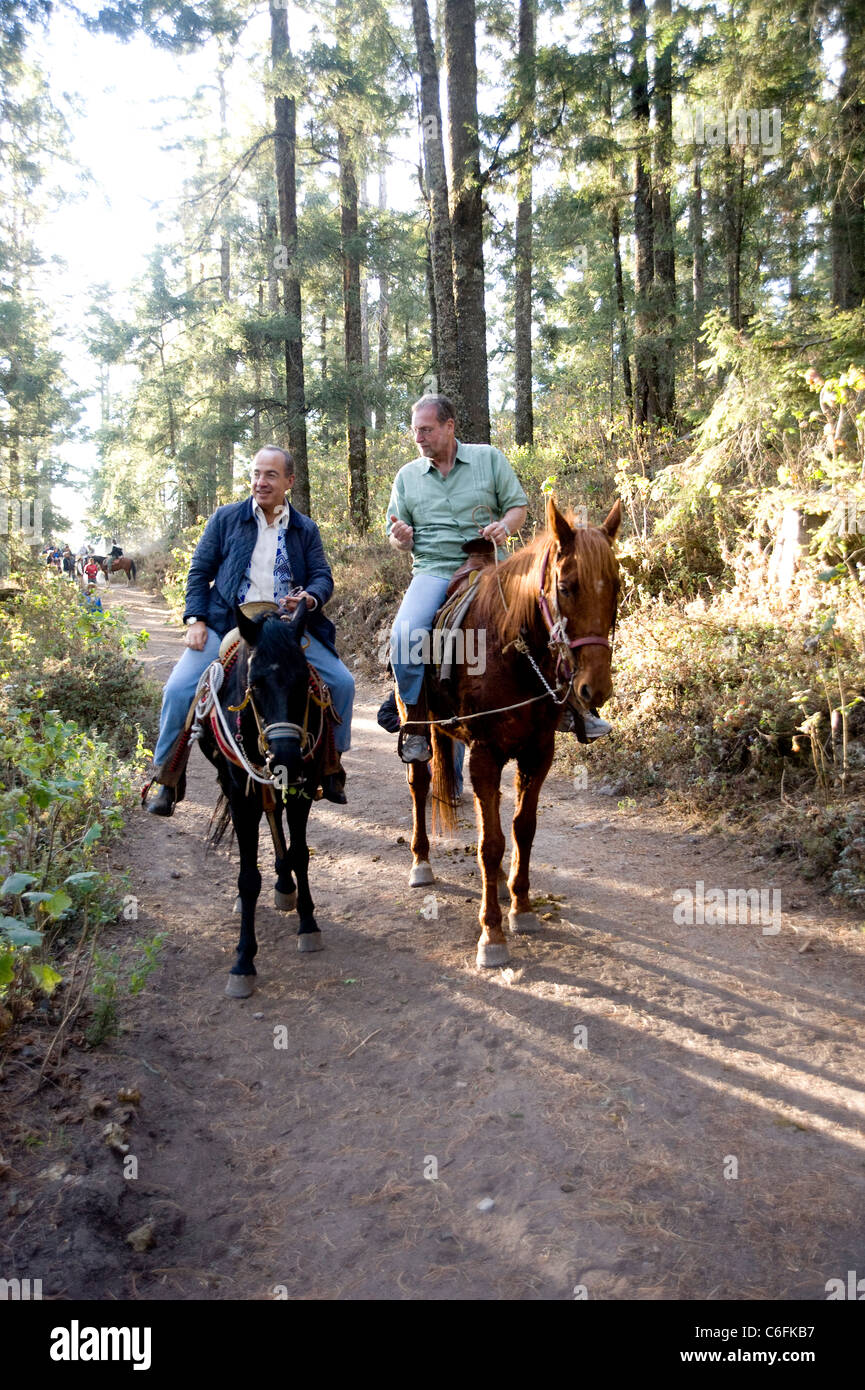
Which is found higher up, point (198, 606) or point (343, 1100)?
point (198, 606)

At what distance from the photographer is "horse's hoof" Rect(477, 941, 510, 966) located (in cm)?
443

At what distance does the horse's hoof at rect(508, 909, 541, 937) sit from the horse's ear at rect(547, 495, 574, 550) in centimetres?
231

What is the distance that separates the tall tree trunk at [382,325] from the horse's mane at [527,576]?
14.2 metres

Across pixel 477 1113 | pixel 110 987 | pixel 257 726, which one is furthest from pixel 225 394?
pixel 477 1113

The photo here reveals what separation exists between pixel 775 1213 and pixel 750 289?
19224 millimetres

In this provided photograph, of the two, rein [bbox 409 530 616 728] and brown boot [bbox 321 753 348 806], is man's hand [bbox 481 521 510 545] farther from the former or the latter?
brown boot [bbox 321 753 348 806]

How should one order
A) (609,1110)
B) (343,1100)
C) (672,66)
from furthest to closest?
(672,66) < (343,1100) < (609,1110)

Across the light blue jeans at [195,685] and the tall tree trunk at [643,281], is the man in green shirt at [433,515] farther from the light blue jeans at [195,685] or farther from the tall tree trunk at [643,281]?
the tall tree trunk at [643,281]

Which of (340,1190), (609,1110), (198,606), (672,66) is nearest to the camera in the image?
(340,1190)

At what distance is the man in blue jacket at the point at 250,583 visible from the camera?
485 cm

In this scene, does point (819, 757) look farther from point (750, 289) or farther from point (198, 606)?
point (750, 289)

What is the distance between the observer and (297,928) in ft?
17.0

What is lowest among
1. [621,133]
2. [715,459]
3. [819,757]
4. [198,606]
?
[819,757]
